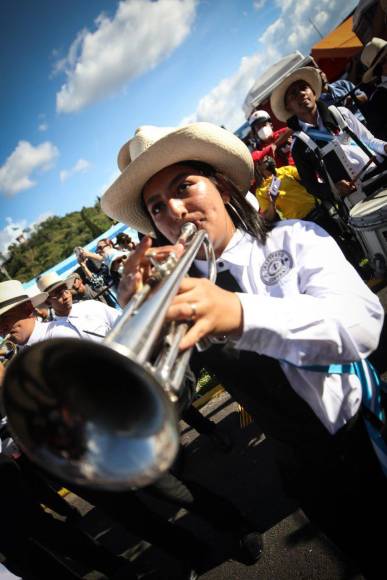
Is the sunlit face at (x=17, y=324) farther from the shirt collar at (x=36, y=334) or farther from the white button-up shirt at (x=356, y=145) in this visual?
the white button-up shirt at (x=356, y=145)

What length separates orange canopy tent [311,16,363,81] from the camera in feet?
43.4

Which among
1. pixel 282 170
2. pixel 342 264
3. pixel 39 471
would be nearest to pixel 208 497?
pixel 342 264

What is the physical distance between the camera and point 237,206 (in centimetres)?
166

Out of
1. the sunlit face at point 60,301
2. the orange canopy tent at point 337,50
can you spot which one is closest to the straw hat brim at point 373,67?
the sunlit face at point 60,301

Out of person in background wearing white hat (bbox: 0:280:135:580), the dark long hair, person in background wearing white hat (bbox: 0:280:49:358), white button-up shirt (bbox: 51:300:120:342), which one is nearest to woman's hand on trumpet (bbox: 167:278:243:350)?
the dark long hair

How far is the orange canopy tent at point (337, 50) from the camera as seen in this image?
43.4ft

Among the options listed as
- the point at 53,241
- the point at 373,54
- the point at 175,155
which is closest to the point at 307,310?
the point at 175,155

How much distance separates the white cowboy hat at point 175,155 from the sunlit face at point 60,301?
2.87 m

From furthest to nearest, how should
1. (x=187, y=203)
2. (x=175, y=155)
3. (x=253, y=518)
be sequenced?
1. (x=253, y=518)
2. (x=175, y=155)
3. (x=187, y=203)

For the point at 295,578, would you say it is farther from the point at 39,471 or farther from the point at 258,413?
the point at 39,471

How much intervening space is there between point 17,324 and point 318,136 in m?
4.40

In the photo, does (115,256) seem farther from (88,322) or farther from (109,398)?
(109,398)

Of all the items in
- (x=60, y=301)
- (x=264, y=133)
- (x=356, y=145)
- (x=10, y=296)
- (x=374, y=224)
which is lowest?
(x=374, y=224)

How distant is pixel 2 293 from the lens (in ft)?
12.5
